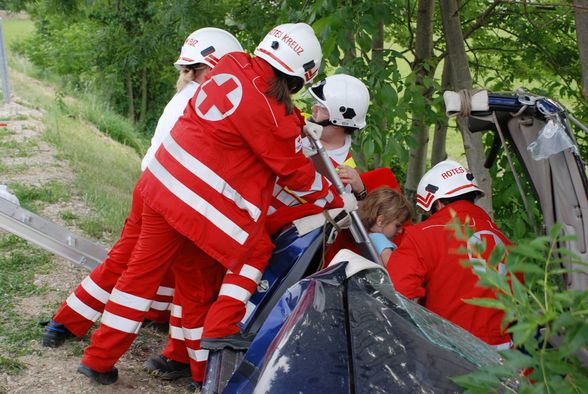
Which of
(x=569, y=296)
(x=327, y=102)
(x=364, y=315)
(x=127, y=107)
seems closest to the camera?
(x=569, y=296)

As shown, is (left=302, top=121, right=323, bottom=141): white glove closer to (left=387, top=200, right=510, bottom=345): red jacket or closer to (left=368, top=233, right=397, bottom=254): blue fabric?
(left=368, top=233, right=397, bottom=254): blue fabric

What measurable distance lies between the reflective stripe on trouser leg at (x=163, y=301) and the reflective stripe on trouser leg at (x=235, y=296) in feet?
3.30

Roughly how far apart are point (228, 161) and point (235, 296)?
71cm

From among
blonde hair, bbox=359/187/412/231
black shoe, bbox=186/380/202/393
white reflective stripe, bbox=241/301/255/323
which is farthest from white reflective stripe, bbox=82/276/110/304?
blonde hair, bbox=359/187/412/231

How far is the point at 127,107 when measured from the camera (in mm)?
17531

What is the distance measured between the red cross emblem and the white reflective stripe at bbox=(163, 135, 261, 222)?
217 millimetres

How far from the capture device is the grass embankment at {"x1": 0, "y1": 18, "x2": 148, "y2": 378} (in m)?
4.96

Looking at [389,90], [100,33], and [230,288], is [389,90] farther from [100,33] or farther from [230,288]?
[100,33]

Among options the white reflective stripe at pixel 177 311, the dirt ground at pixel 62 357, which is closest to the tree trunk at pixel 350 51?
the white reflective stripe at pixel 177 311

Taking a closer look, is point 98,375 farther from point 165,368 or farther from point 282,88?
point 282,88

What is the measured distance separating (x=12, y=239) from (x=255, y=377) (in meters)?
4.09

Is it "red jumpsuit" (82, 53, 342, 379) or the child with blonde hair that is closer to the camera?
"red jumpsuit" (82, 53, 342, 379)

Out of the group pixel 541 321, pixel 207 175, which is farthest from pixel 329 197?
pixel 541 321

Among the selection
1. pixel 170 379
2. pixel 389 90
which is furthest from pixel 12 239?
pixel 389 90
